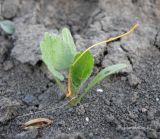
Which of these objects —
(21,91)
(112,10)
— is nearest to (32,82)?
(21,91)

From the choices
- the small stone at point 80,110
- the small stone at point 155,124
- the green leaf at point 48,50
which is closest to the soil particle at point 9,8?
the green leaf at point 48,50

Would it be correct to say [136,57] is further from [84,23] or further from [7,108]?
[7,108]

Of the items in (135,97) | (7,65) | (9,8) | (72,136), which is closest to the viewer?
(72,136)

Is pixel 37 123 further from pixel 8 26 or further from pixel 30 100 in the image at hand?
pixel 8 26

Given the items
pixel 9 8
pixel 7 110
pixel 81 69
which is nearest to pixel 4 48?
pixel 9 8

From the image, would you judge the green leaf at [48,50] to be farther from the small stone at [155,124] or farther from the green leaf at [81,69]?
the small stone at [155,124]
